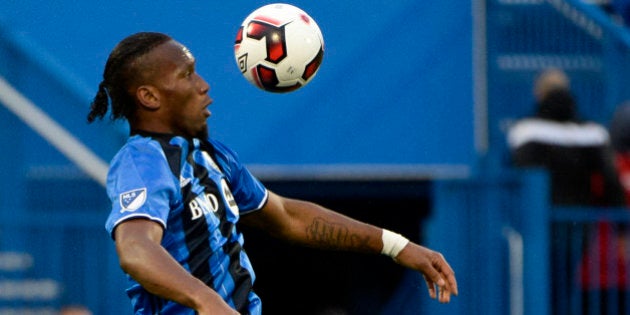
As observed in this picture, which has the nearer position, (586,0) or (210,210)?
(210,210)

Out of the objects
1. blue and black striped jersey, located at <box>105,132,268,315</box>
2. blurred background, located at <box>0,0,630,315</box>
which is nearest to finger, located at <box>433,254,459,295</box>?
blue and black striped jersey, located at <box>105,132,268,315</box>

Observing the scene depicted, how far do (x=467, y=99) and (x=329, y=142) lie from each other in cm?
121

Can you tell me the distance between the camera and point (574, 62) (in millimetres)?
10422

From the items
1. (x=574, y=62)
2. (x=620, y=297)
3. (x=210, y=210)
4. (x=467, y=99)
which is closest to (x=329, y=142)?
(x=467, y=99)

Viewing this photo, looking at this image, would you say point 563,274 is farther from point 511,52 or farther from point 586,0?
point 586,0

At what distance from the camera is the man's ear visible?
516 centimetres

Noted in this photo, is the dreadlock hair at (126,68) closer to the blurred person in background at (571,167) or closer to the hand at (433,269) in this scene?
the hand at (433,269)

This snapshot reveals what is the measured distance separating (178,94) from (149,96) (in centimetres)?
12

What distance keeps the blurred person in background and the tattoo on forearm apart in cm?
363

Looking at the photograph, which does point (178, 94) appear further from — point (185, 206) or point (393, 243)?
point (393, 243)

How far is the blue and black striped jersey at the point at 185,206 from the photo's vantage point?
4707 mm

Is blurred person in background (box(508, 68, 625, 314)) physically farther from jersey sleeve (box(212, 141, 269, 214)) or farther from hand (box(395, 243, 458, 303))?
jersey sleeve (box(212, 141, 269, 214))

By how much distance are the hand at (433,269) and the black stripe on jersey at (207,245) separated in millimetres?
752

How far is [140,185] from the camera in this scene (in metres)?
4.70
